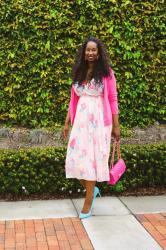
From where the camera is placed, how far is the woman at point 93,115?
4.68 meters

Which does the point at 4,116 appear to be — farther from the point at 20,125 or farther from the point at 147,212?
the point at 147,212

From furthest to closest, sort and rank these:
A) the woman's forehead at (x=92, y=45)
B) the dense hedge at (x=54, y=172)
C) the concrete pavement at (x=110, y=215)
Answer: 1. the dense hedge at (x=54, y=172)
2. the woman's forehead at (x=92, y=45)
3. the concrete pavement at (x=110, y=215)

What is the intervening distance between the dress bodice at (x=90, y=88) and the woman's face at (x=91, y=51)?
0.21 meters

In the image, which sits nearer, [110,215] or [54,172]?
[110,215]

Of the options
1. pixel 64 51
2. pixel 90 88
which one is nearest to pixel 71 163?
pixel 90 88

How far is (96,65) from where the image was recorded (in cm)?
469

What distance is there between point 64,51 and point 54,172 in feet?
7.21

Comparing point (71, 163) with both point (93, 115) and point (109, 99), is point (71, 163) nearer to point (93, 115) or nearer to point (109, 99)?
point (93, 115)

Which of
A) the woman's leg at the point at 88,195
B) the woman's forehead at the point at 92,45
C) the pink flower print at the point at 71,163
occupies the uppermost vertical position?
the woman's forehead at the point at 92,45

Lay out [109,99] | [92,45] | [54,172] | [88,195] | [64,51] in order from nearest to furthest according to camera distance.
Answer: [92,45] < [109,99] < [88,195] < [54,172] < [64,51]

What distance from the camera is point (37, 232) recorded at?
4.38 m

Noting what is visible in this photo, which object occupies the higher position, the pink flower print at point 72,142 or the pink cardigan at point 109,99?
the pink cardigan at point 109,99

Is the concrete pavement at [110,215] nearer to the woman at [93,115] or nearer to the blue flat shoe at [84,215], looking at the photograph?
the blue flat shoe at [84,215]

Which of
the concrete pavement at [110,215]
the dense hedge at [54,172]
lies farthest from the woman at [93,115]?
the dense hedge at [54,172]
